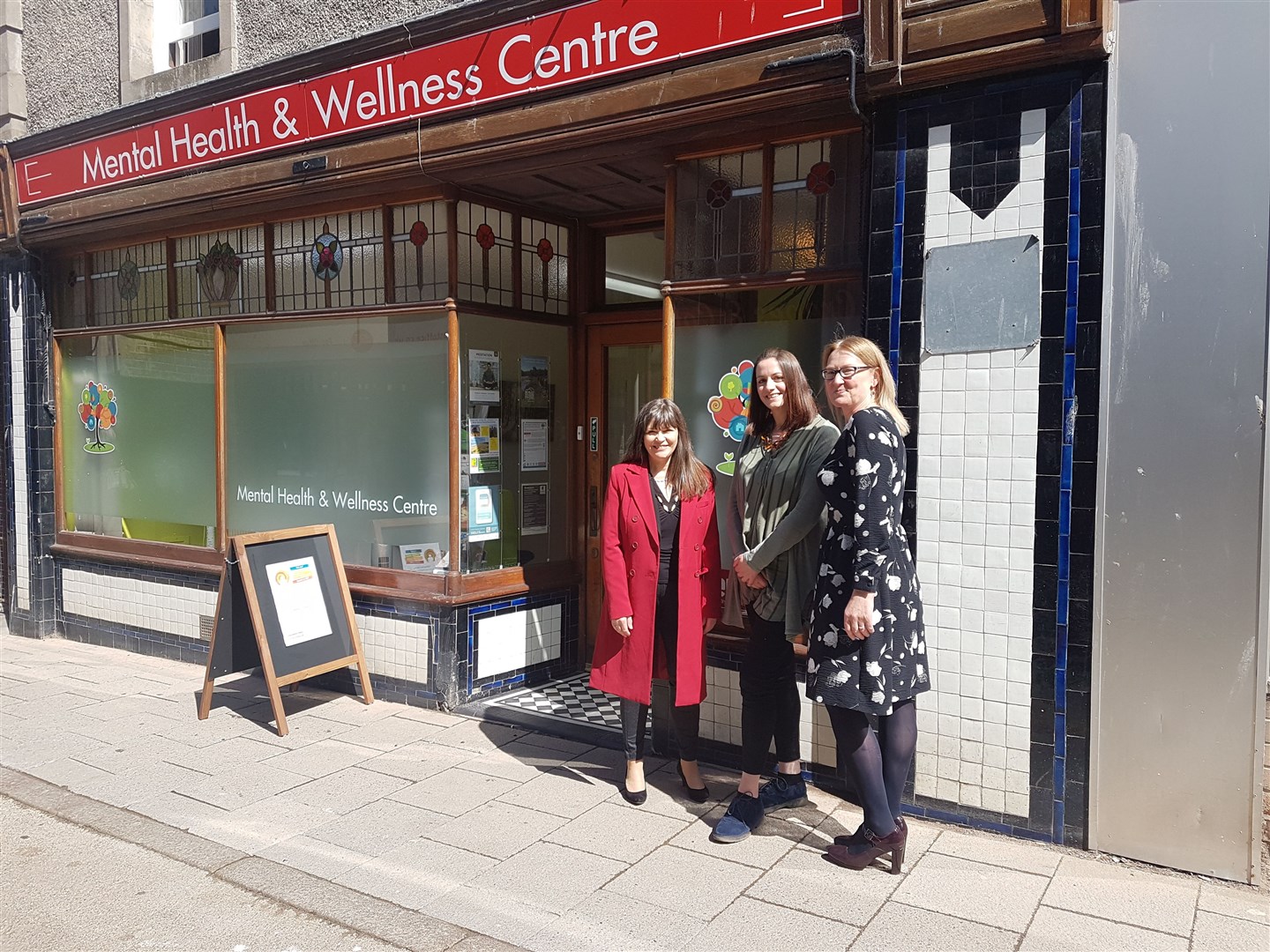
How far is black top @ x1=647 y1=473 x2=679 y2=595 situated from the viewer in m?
4.17

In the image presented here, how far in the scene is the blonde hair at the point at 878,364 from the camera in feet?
11.3

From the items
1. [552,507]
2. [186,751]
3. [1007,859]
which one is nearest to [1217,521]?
[1007,859]

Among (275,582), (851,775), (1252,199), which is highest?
(1252,199)

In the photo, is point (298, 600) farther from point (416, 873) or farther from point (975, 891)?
point (975, 891)

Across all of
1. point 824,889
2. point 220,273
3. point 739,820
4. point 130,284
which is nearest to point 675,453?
point 739,820

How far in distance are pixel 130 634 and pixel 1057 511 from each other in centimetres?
661

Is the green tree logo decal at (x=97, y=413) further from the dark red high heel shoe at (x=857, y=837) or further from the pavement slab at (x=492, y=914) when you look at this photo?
the dark red high heel shoe at (x=857, y=837)

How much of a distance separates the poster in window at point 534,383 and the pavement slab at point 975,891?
3586 mm

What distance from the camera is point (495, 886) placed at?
3.42 metres

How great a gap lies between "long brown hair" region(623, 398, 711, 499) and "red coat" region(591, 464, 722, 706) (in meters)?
0.05

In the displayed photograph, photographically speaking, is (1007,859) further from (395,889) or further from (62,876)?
(62,876)

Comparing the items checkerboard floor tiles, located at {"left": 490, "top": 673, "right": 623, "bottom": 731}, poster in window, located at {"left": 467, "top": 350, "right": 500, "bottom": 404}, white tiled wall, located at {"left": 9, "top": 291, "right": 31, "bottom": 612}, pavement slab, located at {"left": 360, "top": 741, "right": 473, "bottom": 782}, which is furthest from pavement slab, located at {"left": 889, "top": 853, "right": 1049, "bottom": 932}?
white tiled wall, located at {"left": 9, "top": 291, "right": 31, "bottom": 612}

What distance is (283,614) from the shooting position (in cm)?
542

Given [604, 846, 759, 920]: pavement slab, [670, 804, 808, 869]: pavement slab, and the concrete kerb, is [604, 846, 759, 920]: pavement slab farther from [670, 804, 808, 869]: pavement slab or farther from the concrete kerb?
the concrete kerb
